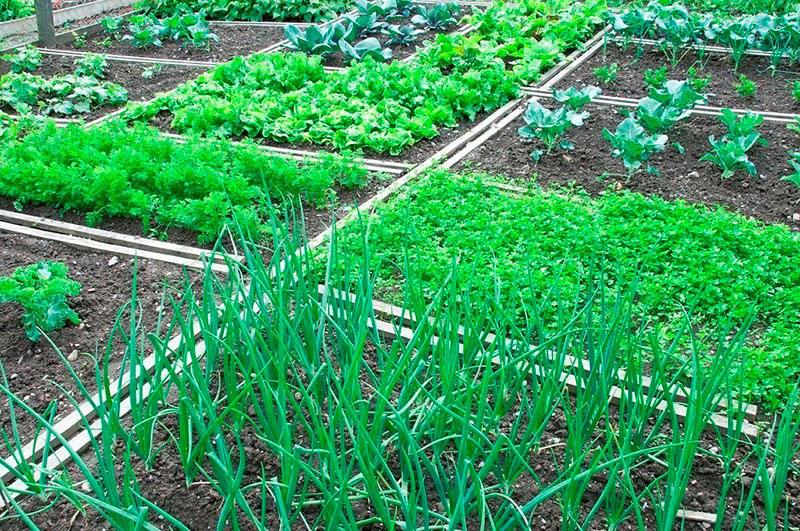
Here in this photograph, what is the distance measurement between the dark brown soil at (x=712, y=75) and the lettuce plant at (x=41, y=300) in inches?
143

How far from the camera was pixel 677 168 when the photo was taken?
4.15 meters

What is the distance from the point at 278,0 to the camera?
23.8ft

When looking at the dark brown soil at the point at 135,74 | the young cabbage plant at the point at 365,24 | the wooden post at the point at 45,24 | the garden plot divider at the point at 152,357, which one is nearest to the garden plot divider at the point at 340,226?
the garden plot divider at the point at 152,357

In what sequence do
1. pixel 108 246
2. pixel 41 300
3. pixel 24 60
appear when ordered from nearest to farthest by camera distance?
pixel 41 300
pixel 108 246
pixel 24 60

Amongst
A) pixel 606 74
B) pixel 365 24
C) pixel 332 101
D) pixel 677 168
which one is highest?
pixel 365 24

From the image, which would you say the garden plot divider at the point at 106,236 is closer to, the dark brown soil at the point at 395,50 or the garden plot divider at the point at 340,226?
the garden plot divider at the point at 340,226

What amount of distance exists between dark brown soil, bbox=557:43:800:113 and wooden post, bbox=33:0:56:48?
162 inches

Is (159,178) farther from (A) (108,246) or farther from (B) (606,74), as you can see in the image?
Answer: (B) (606,74)

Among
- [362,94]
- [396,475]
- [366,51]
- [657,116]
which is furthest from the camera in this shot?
[366,51]

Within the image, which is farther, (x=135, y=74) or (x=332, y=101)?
(x=135, y=74)

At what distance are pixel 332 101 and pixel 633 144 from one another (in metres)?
1.88

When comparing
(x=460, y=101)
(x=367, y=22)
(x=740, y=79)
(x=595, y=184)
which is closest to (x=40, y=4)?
(x=367, y=22)

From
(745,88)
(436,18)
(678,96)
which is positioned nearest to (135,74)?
(436,18)

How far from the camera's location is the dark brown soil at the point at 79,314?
2.60 meters
